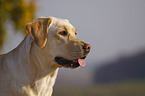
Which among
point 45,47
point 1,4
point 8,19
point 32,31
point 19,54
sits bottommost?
point 8,19

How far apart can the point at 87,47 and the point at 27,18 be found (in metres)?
12.4

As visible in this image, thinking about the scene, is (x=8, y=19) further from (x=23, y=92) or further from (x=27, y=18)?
(x=23, y=92)

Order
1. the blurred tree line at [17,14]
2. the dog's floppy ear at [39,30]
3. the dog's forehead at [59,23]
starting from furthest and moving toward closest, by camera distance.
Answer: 1. the blurred tree line at [17,14]
2. the dog's forehead at [59,23]
3. the dog's floppy ear at [39,30]

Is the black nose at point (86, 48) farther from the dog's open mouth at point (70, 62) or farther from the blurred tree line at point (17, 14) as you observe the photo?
the blurred tree line at point (17, 14)

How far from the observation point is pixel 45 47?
9.75ft

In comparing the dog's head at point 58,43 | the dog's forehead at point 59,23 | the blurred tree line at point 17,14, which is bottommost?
the blurred tree line at point 17,14

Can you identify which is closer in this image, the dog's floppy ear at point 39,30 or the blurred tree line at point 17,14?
the dog's floppy ear at point 39,30

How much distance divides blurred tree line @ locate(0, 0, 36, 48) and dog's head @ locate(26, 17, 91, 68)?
1123 centimetres

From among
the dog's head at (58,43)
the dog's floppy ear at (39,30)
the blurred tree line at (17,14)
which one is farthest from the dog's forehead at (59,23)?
the blurred tree line at (17,14)

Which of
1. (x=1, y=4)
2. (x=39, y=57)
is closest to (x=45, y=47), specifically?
(x=39, y=57)

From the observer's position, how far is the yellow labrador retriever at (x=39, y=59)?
2.91m

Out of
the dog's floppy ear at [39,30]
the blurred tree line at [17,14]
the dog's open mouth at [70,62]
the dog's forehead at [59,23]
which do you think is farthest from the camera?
the blurred tree line at [17,14]

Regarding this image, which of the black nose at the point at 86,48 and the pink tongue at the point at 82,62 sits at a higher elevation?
the black nose at the point at 86,48

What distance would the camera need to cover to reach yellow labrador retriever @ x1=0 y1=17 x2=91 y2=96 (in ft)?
9.54
